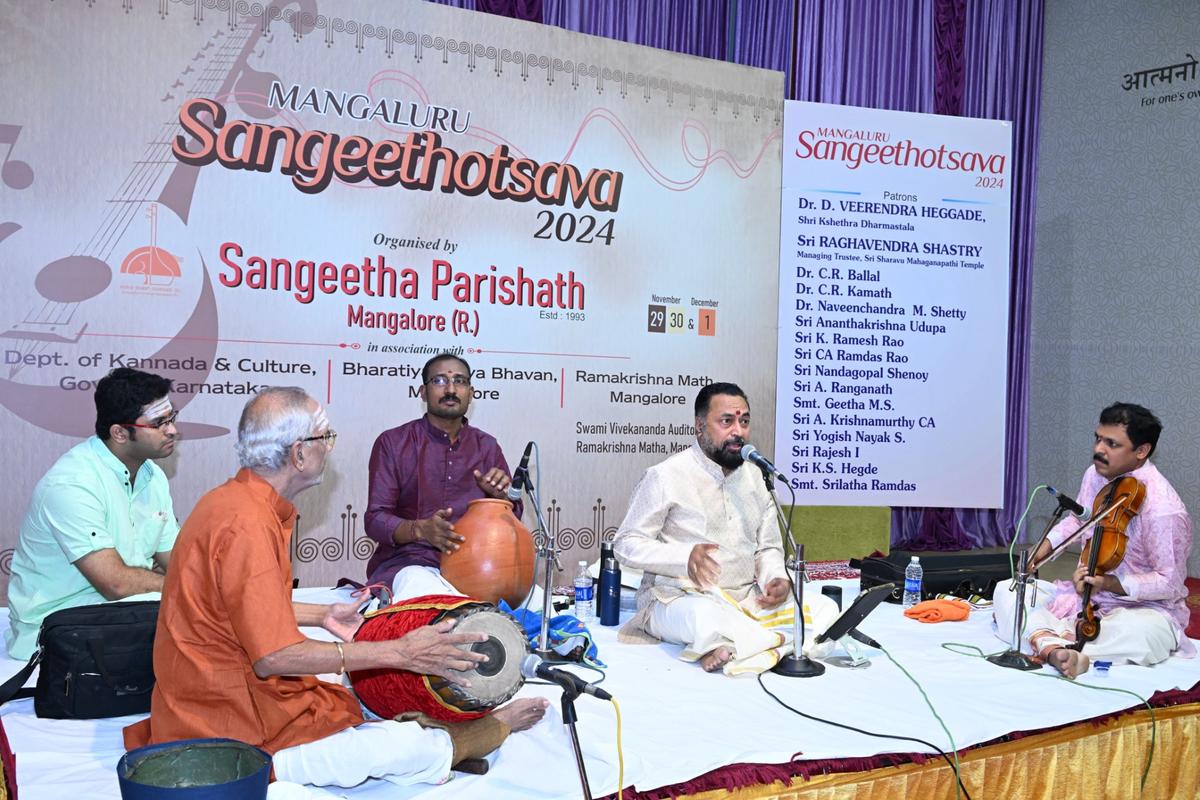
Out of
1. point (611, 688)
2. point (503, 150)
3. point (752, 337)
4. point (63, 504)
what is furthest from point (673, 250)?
point (63, 504)

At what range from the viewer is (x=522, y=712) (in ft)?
9.80

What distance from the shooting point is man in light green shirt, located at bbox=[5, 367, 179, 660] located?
3.42 meters

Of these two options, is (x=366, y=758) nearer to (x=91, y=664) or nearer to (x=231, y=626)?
(x=231, y=626)

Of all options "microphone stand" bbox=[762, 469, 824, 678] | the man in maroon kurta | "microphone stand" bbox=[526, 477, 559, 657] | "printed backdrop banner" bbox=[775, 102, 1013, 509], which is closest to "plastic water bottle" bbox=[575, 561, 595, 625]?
the man in maroon kurta

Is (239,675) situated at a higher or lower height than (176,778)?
higher

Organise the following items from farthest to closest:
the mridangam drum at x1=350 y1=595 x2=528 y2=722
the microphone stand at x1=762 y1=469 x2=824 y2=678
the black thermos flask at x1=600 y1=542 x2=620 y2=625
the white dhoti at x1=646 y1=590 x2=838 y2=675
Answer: the black thermos flask at x1=600 y1=542 x2=620 y2=625 → the white dhoti at x1=646 y1=590 x2=838 y2=675 → the microphone stand at x1=762 y1=469 x2=824 y2=678 → the mridangam drum at x1=350 y1=595 x2=528 y2=722

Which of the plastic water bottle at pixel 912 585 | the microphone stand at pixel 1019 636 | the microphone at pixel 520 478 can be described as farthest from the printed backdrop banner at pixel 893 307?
the microphone at pixel 520 478

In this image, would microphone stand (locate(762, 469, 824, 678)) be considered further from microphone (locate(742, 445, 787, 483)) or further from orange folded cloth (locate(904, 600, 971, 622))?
orange folded cloth (locate(904, 600, 971, 622))

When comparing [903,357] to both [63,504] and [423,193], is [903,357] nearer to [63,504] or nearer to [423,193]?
[423,193]

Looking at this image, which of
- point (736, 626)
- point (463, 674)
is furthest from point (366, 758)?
point (736, 626)

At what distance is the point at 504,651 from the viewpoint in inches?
107

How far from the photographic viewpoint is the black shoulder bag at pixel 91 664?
3006 millimetres

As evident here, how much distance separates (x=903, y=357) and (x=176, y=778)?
236 inches

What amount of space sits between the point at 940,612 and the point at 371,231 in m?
3.63
